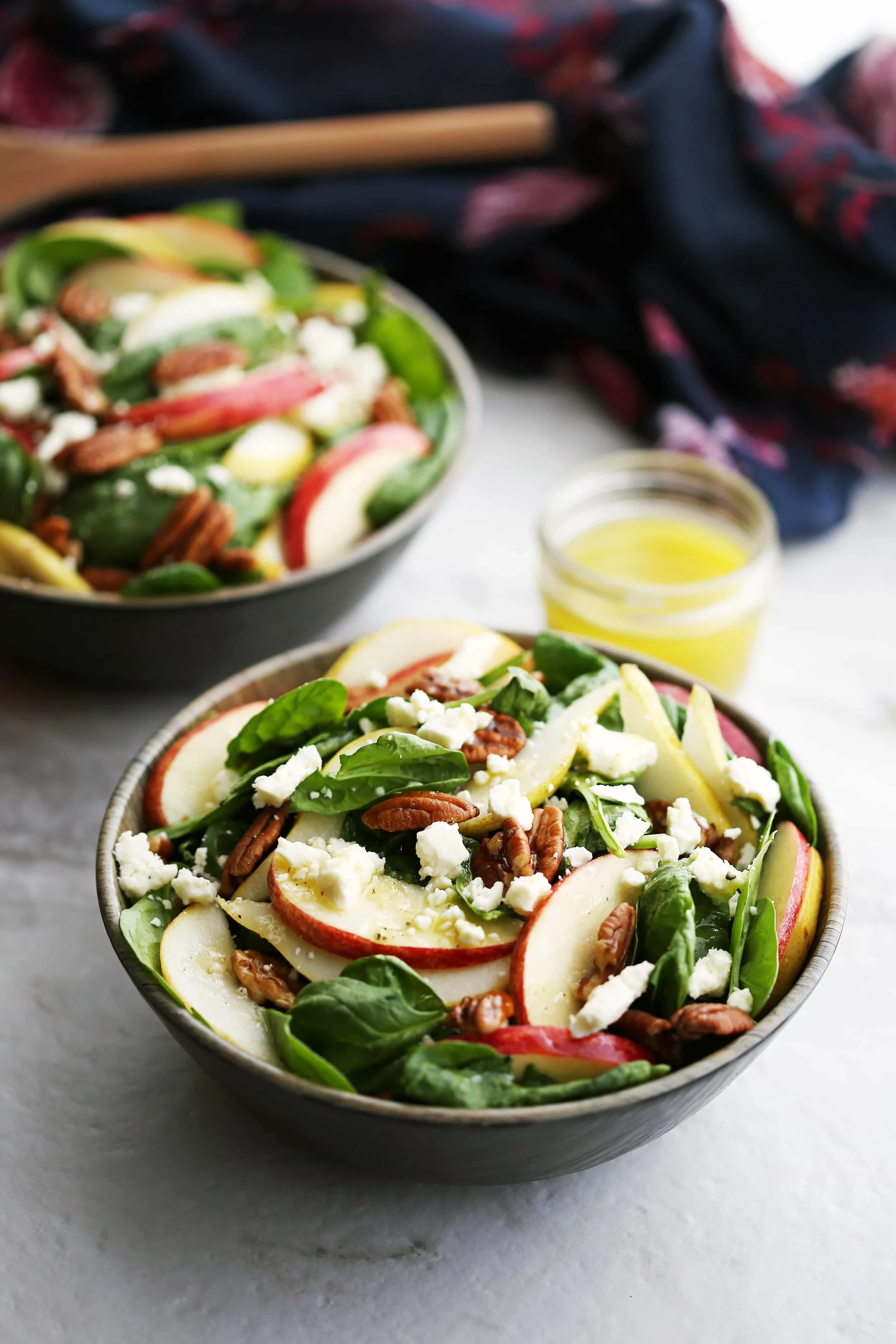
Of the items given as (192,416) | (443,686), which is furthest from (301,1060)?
(192,416)

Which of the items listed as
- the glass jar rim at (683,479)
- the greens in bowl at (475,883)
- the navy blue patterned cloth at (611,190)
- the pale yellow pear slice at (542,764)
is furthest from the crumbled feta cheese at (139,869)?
the navy blue patterned cloth at (611,190)

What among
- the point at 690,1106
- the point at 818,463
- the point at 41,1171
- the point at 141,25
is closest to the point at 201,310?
the point at 141,25

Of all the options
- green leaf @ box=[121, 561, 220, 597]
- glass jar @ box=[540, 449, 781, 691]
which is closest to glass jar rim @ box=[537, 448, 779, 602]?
glass jar @ box=[540, 449, 781, 691]

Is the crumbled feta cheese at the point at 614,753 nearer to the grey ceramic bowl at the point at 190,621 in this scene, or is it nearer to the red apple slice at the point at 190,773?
the red apple slice at the point at 190,773

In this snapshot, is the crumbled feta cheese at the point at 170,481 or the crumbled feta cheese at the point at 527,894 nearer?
the crumbled feta cheese at the point at 527,894

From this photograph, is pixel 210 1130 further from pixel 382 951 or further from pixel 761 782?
pixel 761 782

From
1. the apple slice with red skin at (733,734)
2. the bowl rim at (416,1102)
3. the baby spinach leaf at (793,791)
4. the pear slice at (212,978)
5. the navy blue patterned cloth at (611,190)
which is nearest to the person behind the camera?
the bowl rim at (416,1102)

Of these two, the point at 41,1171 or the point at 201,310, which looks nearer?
the point at 41,1171

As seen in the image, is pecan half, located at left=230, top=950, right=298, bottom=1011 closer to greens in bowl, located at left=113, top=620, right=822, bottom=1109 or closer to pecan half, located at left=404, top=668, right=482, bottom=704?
greens in bowl, located at left=113, top=620, right=822, bottom=1109
